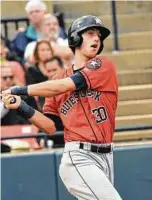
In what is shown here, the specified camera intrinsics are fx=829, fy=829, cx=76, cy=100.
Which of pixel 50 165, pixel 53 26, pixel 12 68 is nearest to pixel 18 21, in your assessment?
pixel 53 26

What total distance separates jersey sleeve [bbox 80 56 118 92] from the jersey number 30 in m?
0.14

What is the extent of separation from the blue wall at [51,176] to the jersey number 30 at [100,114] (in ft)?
4.59

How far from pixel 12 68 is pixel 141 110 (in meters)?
1.46

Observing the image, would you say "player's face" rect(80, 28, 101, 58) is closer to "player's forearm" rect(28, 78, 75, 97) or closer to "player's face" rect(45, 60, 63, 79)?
"player's forearm" rect(28, 78, 75, 97)

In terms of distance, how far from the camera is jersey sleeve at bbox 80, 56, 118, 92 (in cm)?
591

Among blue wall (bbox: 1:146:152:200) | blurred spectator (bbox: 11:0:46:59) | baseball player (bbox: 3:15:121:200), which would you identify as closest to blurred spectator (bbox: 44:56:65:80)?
blurred spectator (bbox: 11:0:46:59)

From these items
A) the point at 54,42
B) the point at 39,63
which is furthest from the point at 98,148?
the point at 54,42

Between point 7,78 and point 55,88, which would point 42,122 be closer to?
point 55,88

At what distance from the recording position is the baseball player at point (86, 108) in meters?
5.87

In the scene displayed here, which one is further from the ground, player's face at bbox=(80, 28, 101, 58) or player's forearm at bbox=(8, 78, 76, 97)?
player's face at bbox=(80, 28, 101, 58)

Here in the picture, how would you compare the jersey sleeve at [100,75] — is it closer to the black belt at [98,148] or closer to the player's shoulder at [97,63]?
the player's shoulder at [97,63]

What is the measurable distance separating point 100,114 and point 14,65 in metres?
3.27

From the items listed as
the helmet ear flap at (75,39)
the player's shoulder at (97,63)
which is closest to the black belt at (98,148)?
the player's shoulder at (97,63)

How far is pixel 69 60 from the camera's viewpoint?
9.45 metres
